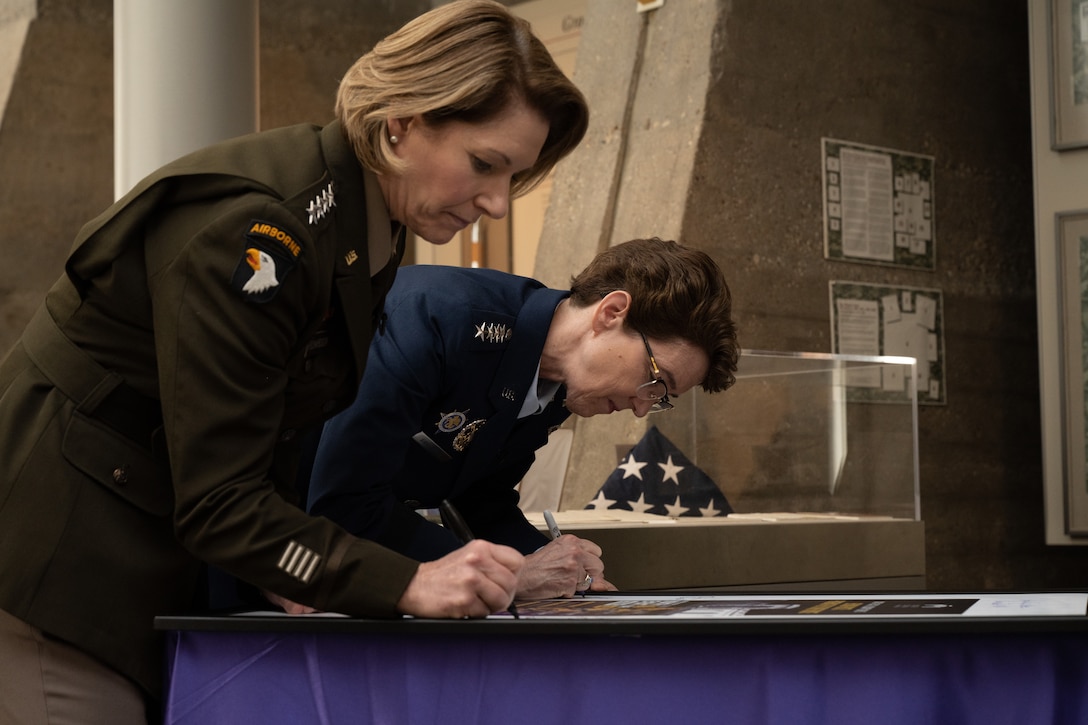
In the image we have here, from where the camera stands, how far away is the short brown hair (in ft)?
7.66

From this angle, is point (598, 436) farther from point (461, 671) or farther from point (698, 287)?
point (461, 671)

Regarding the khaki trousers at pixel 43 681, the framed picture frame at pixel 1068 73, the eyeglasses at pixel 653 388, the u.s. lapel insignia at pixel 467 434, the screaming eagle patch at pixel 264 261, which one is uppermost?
the framed picture frame at pixel 1068 73

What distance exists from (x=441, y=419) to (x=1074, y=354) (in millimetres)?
4738

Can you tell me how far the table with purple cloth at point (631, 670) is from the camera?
1311mm

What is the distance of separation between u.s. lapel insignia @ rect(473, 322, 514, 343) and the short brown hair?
0.19 metres

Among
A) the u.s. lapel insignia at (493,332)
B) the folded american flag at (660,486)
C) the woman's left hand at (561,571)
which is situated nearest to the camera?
the woman's left hand at (561,571)

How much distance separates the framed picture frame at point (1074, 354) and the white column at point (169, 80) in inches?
153

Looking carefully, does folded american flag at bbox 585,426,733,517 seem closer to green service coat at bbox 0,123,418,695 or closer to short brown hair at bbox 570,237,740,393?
short brown hair at bbox 570,237,740,393

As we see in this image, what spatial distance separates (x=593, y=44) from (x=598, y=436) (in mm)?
2106

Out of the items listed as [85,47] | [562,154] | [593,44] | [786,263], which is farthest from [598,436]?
[85,47]

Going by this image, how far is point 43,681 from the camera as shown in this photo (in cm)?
145

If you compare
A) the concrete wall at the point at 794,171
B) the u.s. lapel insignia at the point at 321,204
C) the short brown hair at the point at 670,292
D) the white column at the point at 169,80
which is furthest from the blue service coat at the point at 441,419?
the white column at the point at 169,80

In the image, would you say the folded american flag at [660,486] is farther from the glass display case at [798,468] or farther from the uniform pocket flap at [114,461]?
the uniform pocket flap at [114,461]

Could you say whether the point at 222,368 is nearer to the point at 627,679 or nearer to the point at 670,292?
the point at 627,679
